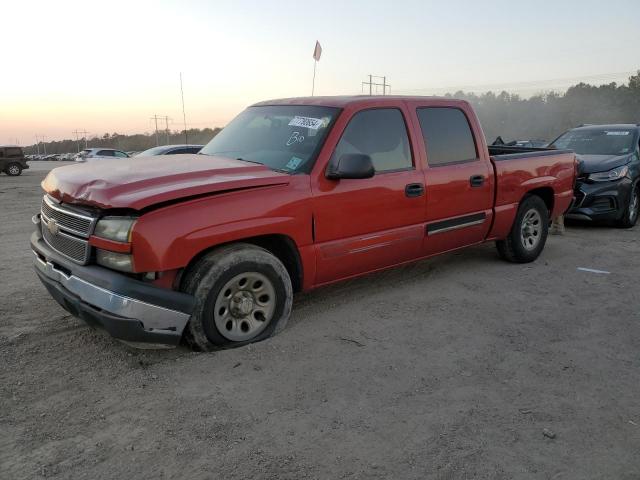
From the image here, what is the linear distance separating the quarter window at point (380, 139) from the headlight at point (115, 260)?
1796 millimetres

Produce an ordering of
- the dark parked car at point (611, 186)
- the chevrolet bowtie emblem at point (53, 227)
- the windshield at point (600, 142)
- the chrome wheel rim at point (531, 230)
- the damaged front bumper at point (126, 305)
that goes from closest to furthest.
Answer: the damaged front bumper at point (126, 305) < the chevrolet bowtie emblem at point (53, 227) < the chrome wheel rim at point (531, 230) < the dark parked car at point (611, 186) < the windshield at point (600, 142)

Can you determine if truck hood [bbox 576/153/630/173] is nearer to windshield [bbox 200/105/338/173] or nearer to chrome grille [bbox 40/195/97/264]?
windshield [bbox 200/105/338/173]

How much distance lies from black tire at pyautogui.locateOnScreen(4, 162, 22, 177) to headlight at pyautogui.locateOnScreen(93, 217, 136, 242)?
91.7 ft

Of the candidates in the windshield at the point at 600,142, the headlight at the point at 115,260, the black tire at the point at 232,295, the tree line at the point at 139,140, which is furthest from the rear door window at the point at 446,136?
the tree line at the point at 139,140

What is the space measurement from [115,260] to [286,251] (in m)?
1.29

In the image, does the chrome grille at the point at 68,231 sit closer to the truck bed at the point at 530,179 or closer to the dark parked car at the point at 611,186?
the truck bed at the point at 530,179

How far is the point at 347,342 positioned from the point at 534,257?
3.47m

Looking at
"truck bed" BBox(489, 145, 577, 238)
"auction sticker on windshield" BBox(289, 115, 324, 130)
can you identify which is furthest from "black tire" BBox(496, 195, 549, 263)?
"auction sticker on windshield" BBox(289, 115, 324, 130)

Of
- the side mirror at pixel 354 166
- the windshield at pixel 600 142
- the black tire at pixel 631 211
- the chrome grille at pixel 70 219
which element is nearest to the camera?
the chrome grille at pixel 70 219

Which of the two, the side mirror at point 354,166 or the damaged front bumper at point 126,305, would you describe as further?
the side mirror at point 354,166

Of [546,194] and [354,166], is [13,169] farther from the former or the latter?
[354,166]

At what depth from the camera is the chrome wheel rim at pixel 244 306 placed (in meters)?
3.65

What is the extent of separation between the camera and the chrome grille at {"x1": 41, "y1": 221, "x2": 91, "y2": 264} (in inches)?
136

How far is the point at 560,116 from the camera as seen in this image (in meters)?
86.6
